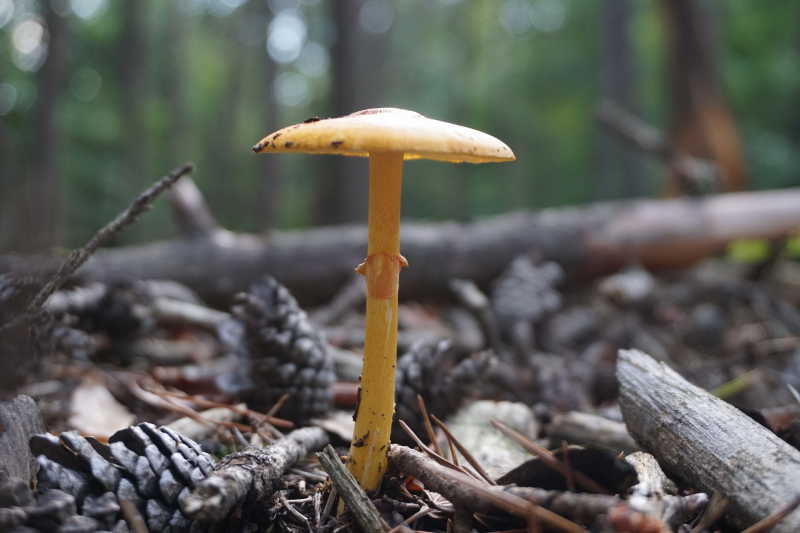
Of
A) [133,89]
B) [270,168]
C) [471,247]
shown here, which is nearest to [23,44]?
[133,89]

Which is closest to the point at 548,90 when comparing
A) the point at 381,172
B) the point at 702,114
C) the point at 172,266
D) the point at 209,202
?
the point at 209,202

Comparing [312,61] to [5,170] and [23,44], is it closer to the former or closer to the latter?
[23,44]

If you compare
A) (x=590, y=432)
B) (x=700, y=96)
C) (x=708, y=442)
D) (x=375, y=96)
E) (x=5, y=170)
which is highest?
(x=375, y=96)

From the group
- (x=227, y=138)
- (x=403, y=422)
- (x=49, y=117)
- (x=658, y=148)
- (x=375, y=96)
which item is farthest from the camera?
(x=227, y=138)

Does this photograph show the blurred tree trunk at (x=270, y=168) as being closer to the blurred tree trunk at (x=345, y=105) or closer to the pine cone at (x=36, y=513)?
the blurred tree trunk at (x=345, y=105)

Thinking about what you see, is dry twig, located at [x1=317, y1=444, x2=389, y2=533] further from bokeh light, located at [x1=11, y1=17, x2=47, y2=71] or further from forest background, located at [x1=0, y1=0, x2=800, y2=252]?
bokeh light, located at [x1=11, y1=17, x2=47, y2=71]

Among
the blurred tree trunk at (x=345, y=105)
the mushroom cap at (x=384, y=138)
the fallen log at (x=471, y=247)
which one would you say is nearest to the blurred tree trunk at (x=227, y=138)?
the blurred tree trunk at (x=345, y=105)
